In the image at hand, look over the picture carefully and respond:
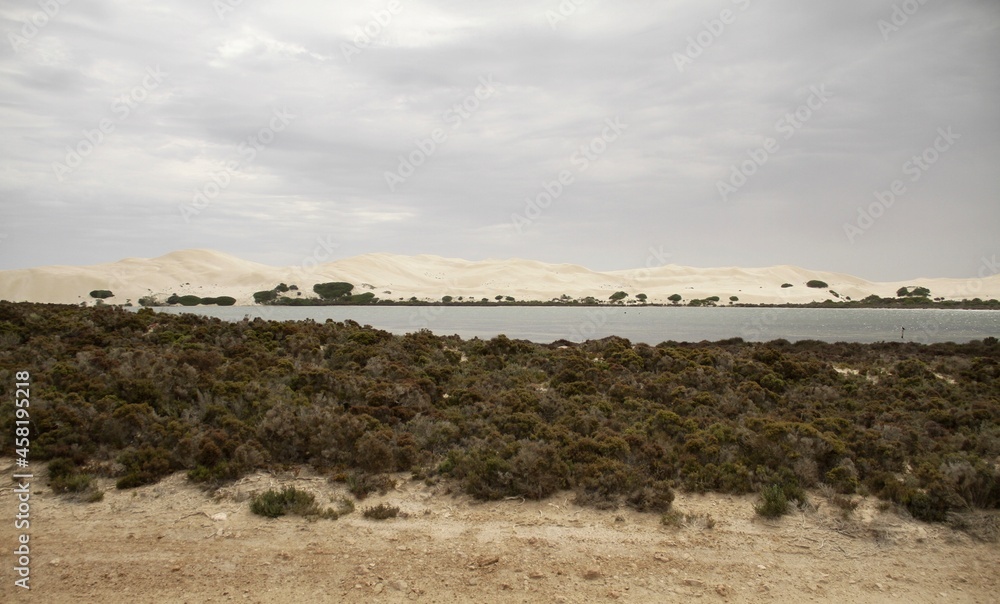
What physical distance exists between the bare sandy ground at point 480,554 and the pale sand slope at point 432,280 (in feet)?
201

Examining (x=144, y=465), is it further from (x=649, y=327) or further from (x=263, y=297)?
(x=263, y=297)

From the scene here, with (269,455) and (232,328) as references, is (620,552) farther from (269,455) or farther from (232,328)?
(232,328)

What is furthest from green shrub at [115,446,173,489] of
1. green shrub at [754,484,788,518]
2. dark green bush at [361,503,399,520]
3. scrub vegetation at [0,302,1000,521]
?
green shrub at [754,484,788,518]

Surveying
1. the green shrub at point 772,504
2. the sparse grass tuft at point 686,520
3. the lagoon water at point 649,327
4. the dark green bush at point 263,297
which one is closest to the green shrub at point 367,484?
the sparse grass tuft at point 686,520

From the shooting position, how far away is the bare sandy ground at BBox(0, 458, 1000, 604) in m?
4.63

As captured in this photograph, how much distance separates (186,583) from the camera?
4680mm

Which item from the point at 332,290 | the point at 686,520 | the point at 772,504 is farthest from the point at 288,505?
the point at 332,290

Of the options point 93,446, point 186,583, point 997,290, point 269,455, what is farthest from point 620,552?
point 997,290

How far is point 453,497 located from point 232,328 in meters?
12.9

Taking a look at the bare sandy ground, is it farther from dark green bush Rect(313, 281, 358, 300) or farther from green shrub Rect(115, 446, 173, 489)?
dark green bush Rect(313, 281, 358, 300)

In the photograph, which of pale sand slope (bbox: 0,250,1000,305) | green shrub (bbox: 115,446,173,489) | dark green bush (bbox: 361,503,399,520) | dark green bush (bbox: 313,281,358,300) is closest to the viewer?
dark green bush (bbox: 361,503,399,520)

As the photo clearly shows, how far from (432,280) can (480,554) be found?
114366 millimetres

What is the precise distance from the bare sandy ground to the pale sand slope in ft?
201

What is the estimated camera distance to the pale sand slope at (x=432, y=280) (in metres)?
64.1
